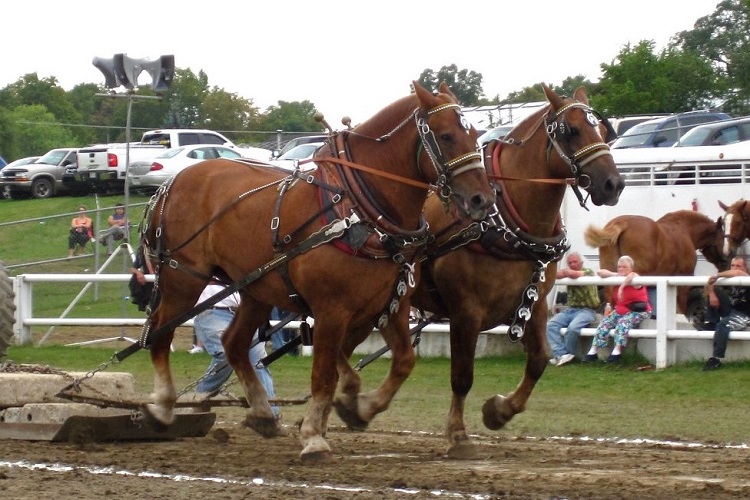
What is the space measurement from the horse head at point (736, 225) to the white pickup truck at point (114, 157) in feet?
69.7

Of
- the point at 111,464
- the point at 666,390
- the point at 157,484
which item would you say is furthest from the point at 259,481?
the point at 666,390

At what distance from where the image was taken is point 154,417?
947 centimetres

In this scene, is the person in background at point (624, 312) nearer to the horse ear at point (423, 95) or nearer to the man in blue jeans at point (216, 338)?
the man in blue jeans at point (216, 338)

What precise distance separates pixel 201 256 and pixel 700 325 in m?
8.14

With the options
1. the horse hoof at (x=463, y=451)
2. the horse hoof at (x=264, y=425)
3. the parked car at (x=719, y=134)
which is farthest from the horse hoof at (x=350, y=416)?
the parked car at (x=719, y=134)

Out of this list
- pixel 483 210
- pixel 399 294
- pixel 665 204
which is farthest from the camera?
pixel 665 204

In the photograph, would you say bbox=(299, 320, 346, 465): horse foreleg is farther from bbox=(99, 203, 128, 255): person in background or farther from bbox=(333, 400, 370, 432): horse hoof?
bbox=(99, 203, 128, 255): person in background

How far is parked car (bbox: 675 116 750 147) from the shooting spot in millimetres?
26250

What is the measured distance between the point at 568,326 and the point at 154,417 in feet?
25.1

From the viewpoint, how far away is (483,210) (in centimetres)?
787

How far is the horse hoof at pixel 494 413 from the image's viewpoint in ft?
31.2

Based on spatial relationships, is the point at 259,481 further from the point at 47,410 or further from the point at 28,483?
the point at 47,410

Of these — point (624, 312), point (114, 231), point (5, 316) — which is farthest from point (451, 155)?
point (114, 231)

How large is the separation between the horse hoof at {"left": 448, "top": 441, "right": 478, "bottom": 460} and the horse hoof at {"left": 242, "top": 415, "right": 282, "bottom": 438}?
4.64 feet
